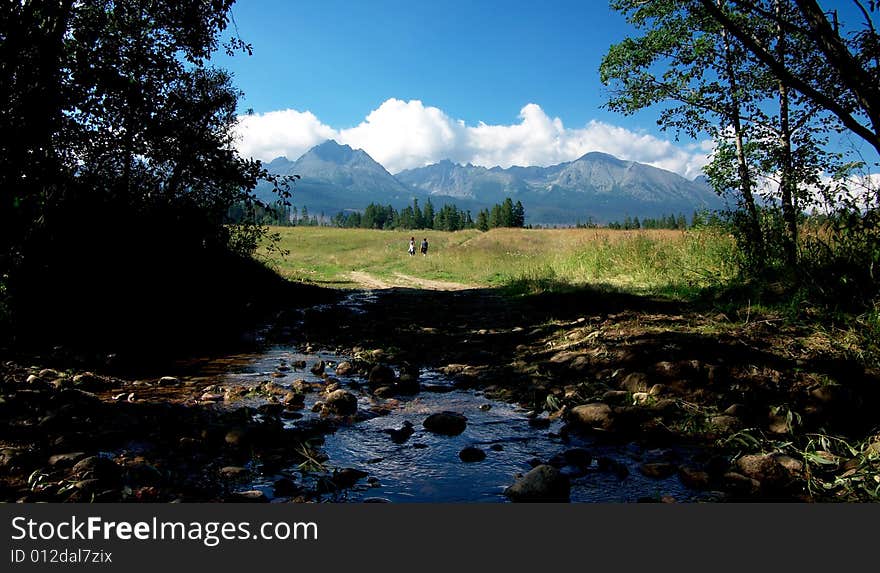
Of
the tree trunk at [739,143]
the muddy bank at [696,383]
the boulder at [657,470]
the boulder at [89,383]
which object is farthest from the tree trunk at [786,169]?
the boulder at [89,383]

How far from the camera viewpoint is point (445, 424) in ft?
16.5

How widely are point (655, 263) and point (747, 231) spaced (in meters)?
5.89

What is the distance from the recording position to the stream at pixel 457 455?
3561 millimetres

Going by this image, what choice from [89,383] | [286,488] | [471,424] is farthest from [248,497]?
[89,383]

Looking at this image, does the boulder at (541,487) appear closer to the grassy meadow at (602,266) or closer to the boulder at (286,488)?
the boulder at (286,488)

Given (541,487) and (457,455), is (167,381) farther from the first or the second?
(541,487)

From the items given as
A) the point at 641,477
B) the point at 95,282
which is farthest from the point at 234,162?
the point at 641,477

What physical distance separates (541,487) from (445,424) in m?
1.74

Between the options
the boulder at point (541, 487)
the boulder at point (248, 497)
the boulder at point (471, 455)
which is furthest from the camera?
the boulder at point (471, 455)

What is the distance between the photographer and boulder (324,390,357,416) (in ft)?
18.2

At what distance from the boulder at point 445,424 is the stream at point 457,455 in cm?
9

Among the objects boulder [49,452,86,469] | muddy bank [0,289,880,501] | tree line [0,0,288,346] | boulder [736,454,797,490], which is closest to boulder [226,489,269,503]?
muddy bank [0,289,880,501]

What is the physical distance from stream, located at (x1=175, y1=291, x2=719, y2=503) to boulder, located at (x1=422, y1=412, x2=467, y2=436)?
86mm

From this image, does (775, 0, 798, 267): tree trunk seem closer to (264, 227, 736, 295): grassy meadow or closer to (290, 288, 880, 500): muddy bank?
(264, 227, 736, 295): grassy meadow
